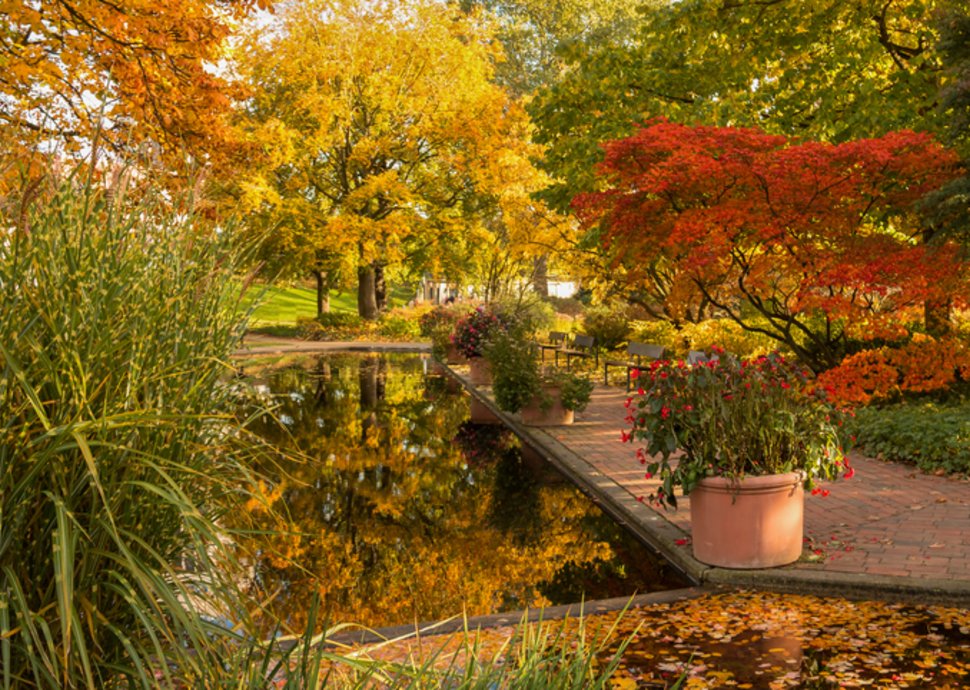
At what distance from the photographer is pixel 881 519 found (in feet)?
22.7

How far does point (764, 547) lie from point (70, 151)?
456 centimetres

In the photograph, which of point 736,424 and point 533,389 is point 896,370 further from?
point 736,424

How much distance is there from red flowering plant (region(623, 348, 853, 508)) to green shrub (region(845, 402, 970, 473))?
96.7 inches

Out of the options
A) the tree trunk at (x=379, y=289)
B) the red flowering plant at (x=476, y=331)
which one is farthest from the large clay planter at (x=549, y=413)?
the tree trunk at (x=379, y=289)

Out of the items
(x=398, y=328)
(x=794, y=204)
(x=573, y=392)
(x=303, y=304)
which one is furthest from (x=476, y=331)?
(x=303, y=304)

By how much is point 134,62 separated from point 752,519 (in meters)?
7.81

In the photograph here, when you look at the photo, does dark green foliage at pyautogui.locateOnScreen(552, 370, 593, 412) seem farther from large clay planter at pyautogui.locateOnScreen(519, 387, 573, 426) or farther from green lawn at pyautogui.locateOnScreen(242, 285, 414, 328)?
green lawn at pyautogui.locateOnScreen(242, 285, 414, 328)

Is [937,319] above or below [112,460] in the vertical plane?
above

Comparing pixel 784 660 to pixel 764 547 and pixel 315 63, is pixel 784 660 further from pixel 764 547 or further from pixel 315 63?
pixel 315 63

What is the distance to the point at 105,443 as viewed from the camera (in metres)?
2.00

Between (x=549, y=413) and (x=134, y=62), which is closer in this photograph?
(x=134, y=62)

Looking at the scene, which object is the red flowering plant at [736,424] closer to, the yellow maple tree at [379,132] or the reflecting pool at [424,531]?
the reflecting pool at [424,531]

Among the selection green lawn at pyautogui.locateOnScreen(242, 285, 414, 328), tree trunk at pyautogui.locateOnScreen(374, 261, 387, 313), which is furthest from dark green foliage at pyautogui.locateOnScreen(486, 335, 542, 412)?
green lawn at pyautogui.locateOnScreen(242, 285, 414, 328)

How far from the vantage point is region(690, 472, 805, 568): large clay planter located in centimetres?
562
